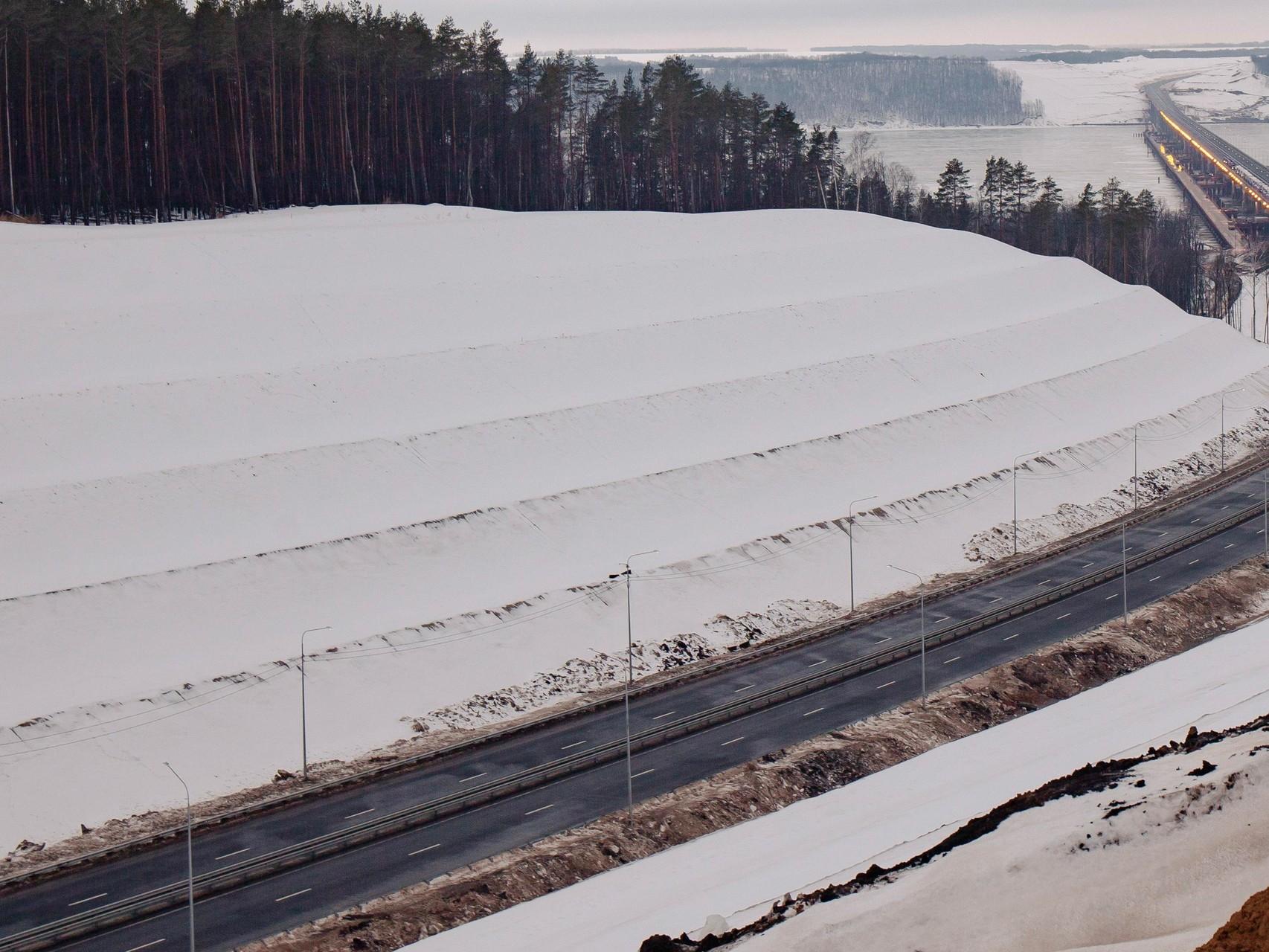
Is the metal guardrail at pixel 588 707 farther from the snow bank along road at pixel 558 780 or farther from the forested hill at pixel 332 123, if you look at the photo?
the forested hill at pixel 332 123

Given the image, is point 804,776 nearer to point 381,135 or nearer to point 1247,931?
point 1247,931

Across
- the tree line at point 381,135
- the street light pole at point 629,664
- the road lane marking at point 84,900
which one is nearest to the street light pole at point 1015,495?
the street light pole at point 629,664

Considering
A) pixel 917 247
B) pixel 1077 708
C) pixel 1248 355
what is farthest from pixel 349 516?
pixel 1248 355

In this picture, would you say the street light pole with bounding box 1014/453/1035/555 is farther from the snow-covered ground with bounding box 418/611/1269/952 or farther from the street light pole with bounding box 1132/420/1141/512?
the snow-covered ground with bounding box 418/611/1269/952

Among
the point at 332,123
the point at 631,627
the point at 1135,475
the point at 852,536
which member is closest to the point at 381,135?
the point at 332,123

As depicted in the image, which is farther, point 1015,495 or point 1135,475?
point 1135,475
